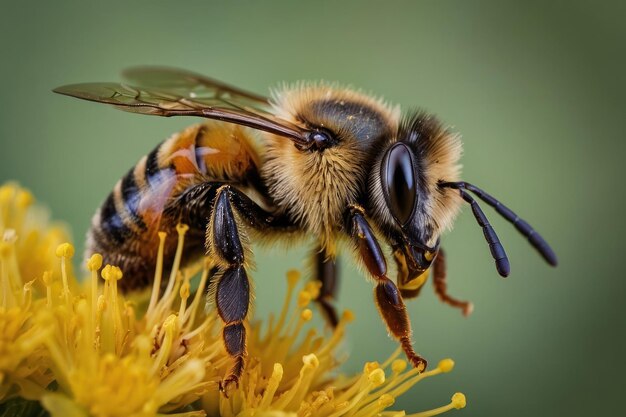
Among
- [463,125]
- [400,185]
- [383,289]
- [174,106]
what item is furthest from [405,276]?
[463,125]

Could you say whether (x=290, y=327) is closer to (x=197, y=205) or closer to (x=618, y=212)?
(x=197, y=205)

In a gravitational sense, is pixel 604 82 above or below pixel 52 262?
above

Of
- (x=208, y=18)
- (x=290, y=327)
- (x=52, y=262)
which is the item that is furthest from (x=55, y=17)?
(x=290, y=327)

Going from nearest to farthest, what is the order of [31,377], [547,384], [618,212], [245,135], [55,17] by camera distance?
[31,377]
[245,135]
[547,384]
[618,212]
[55,17]

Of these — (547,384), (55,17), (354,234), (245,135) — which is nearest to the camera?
(354,234)

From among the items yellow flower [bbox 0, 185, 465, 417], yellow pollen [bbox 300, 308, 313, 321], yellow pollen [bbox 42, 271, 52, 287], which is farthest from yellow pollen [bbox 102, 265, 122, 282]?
yellow pollen [bbox 300, 308, 313, 321]

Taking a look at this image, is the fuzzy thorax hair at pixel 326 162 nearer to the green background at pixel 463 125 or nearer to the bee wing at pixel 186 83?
the bee wing at pixel 186 83

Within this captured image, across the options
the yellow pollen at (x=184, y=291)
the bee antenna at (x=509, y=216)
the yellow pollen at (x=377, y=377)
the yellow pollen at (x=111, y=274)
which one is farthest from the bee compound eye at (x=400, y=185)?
the yellow pollen at (x=111, y=274)
